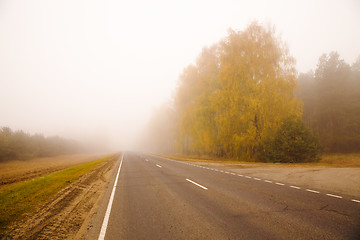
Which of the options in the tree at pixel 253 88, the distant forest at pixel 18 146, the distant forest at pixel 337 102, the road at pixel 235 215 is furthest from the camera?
the distant forest at pixel 337 102

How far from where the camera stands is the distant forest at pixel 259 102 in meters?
15.5

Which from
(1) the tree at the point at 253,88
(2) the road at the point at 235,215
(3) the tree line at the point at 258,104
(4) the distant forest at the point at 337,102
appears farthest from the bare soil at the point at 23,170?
(4) the distant forest at the point at 337,102

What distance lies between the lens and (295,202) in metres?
4.80

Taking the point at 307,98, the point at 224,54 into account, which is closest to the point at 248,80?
the point at 224,54

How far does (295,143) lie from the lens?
14539mm

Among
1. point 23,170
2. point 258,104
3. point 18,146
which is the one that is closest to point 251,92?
point 258,104

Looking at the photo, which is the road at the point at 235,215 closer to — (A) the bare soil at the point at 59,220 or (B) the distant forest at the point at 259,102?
(A) the bare soil at the point at 59,220

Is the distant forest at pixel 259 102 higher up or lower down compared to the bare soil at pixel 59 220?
higher up

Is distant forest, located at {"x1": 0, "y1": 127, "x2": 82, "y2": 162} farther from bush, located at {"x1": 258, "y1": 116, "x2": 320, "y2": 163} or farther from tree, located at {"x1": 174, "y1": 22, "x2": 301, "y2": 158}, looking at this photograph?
bush, located at {"x1": 258, "y1": 116, "x2": 320, "y2": 163}

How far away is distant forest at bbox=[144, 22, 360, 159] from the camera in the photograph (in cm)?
1545

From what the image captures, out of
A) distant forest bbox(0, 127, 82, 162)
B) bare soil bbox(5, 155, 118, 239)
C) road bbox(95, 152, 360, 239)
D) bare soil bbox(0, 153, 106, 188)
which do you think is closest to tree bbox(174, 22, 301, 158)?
road bbox(95, 152, 360, 239)

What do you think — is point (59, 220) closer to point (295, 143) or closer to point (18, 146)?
point (295, 143)

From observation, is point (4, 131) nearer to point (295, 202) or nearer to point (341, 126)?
point (295, 202)

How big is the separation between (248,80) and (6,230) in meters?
19.0
